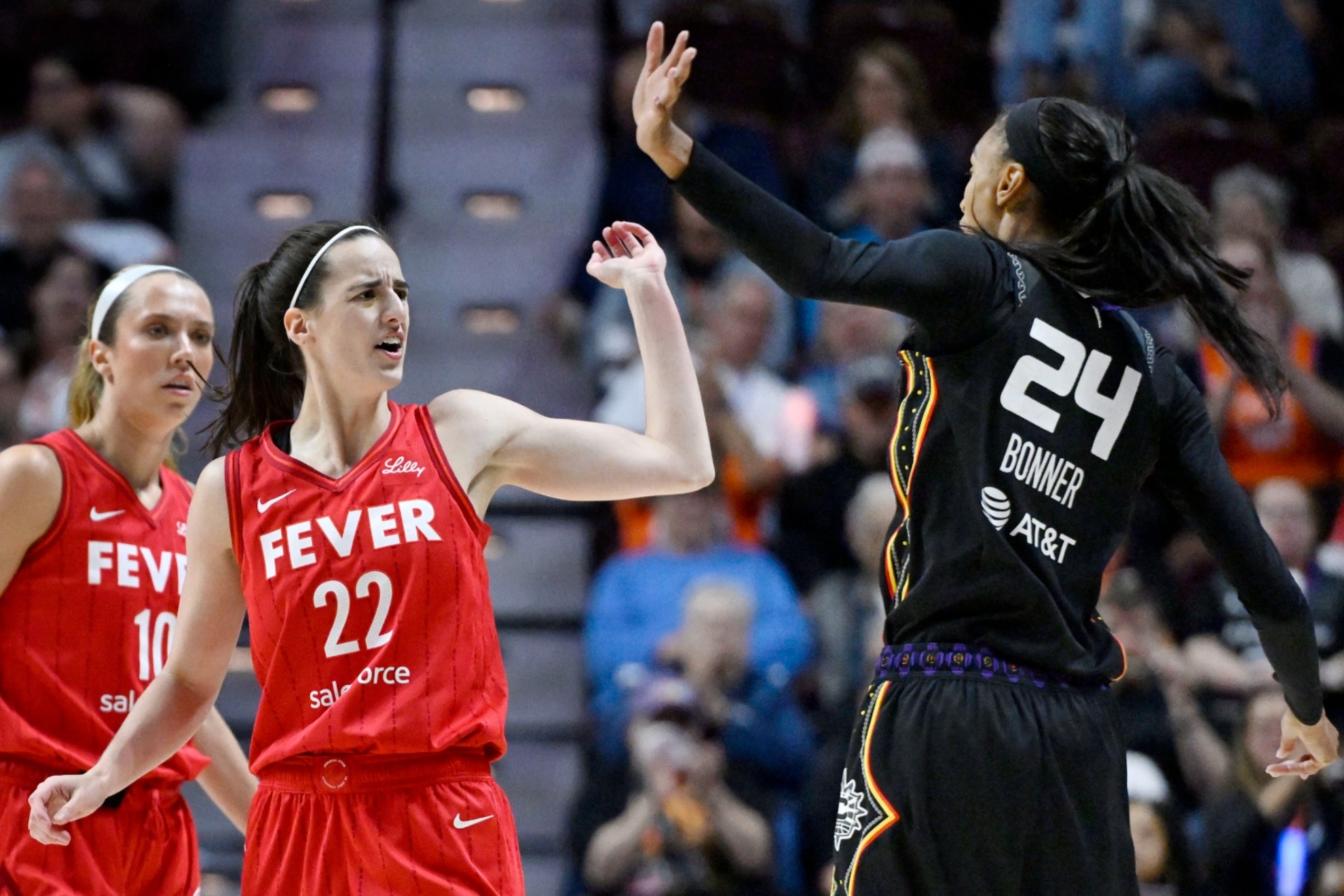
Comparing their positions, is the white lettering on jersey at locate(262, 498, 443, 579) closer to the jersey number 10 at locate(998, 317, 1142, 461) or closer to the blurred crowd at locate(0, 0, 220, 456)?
the jersey number 10 at locate(998, 317, 1142, 461)

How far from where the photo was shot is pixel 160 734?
3365 mm

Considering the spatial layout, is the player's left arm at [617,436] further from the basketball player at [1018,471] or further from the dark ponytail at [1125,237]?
the dark ponytail at [1125,237]

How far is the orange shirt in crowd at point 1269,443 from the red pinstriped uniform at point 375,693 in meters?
5.46

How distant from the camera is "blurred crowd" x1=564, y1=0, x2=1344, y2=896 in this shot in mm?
6641

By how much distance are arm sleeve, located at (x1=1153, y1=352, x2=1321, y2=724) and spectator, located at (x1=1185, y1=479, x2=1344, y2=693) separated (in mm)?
3862

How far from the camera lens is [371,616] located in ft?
10.2

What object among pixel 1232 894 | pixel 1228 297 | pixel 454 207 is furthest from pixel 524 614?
pixel 1228 297

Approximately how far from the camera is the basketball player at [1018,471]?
2906mm

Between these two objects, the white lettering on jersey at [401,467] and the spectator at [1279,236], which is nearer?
the white lettering on jersey at [401,467]

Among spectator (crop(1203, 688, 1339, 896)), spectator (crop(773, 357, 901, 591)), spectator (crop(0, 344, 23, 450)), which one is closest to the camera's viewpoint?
spectator (crop(1203, 688, 1339, 896))

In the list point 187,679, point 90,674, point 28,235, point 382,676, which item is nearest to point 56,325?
point 28,235

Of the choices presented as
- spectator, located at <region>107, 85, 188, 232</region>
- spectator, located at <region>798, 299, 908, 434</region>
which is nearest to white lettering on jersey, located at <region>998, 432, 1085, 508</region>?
spectator, located at <region>798, 299, 908, 434</region>

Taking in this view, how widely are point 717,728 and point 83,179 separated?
181 inches

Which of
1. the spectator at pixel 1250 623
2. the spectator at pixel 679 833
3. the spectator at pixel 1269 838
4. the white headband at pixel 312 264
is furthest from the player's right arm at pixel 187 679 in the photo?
the spectator at pixel 1250 623
